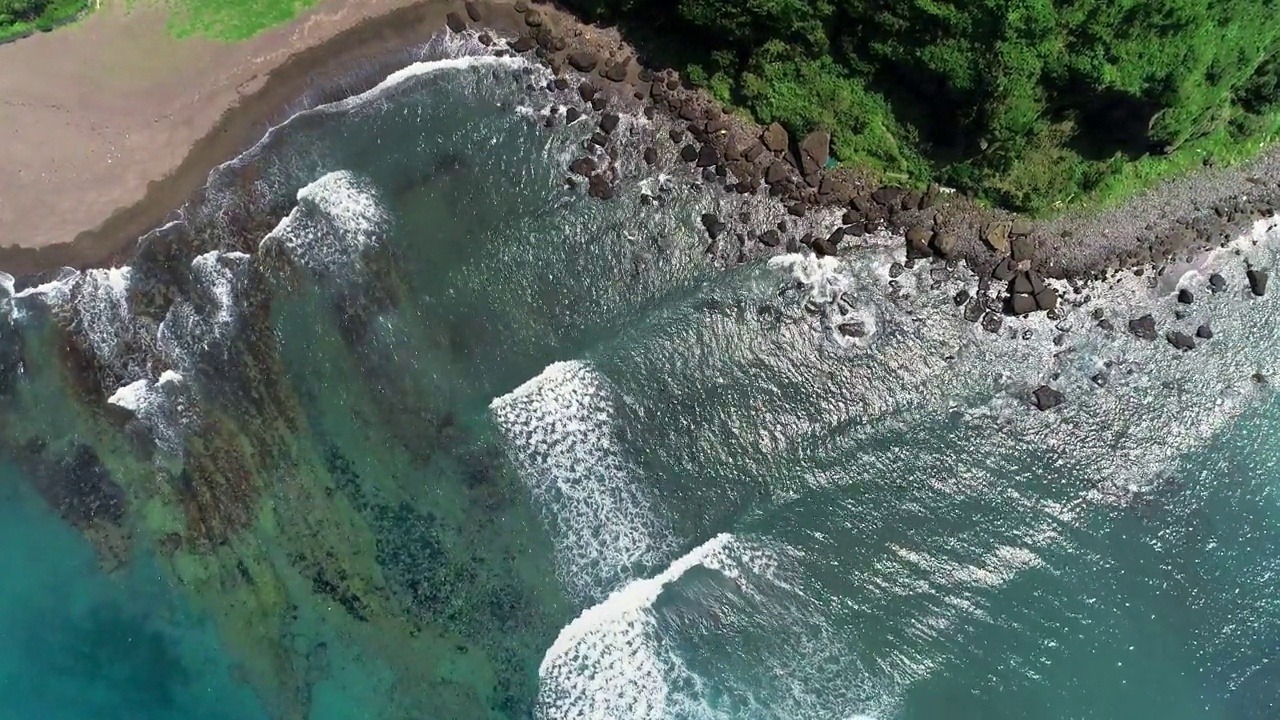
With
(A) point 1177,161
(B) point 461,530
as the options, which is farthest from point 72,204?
(A) point 1177,161

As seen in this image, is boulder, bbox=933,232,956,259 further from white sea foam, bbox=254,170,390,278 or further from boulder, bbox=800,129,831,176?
white sea foam, bbox=254,170,390,278

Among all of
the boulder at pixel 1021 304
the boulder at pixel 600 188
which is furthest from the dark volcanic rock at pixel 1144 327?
the boulder at pixel 600 188

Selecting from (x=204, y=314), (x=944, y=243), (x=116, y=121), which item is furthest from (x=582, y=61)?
(x=116, y=121)

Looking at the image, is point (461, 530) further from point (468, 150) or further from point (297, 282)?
point (468, 150)

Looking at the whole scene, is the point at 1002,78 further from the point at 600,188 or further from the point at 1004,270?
the point at 600,188

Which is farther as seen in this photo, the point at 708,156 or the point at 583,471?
the point at 708,156

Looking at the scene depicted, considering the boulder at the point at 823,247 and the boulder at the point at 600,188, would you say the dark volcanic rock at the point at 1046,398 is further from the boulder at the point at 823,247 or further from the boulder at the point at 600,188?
the boulder at the point at 600,188

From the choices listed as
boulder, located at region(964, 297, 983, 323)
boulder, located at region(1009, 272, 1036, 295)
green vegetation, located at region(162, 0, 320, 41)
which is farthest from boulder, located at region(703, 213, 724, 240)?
green vegetation, located at region(162, 0, 320, 41)
